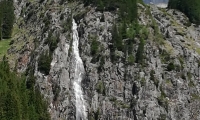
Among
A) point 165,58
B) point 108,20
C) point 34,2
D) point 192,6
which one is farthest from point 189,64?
point 34,2

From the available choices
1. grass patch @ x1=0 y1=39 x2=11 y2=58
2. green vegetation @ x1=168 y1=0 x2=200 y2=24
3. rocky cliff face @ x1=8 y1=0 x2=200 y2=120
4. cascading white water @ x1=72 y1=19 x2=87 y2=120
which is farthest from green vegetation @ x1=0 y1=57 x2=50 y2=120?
green vegetation @ x1=168 y1=0 x2=200 y2=24

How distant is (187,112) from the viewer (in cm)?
11300

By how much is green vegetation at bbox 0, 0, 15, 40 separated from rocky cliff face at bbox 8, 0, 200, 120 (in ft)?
45.2

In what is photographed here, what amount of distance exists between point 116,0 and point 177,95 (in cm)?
4116

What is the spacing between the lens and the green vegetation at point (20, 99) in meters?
94.6

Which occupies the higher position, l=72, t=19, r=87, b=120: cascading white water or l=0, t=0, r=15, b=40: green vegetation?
l=0, t=0, r=15, b=40: green vegetation

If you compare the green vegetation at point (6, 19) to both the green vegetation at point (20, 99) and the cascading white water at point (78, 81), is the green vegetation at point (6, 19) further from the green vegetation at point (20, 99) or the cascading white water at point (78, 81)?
the green vegetation at point (20, 99)

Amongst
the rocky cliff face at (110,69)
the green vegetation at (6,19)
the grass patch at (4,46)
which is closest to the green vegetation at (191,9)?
the rocky cliff face at (110,69)

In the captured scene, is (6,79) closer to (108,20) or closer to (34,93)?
(34,93)

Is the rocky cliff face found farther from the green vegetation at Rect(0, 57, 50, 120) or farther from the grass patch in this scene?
the green vegetation at Rect(0, 57, 50, 120)

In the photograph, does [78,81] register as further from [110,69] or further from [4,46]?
[4,46]

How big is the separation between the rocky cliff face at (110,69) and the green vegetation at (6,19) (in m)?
13.8

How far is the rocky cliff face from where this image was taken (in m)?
110

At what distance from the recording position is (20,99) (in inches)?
3984
